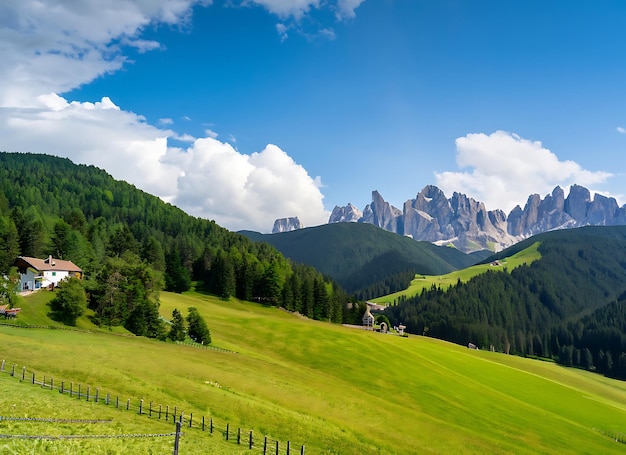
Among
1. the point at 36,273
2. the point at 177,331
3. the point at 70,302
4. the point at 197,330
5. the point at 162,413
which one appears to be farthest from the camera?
the point at 36,273

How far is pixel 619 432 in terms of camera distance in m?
66.9

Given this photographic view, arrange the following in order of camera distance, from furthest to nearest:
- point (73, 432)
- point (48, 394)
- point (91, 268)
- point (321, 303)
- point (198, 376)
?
1. point (321, 303)
2. point (91, 268)
3. point (198, 376)
4. point (48, 394)
5. point (73, 432)

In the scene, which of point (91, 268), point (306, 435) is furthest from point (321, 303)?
point (306, 435)

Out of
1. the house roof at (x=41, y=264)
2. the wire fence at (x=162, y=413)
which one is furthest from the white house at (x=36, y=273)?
the wire fence at (x=162, y=413)

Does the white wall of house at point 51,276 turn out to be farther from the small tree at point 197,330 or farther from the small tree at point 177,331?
the small tree at point 197,330

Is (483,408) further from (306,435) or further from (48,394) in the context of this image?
(48,394)

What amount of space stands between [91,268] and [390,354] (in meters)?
86.7

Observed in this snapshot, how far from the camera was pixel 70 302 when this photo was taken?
72.4m

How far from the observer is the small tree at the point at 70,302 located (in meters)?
72.7

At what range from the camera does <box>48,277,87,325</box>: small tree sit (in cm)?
7269

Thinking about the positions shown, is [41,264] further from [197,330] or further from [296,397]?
[296,397]

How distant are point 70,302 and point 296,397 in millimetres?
45752

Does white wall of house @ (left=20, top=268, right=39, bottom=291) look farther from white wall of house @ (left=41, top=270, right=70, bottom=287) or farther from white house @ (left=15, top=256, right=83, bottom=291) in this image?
white wall of house @ (left=41, top=270, right=70, bottom=287)

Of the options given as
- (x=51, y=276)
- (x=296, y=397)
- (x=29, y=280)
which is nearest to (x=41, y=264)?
(x=51, y=276)
